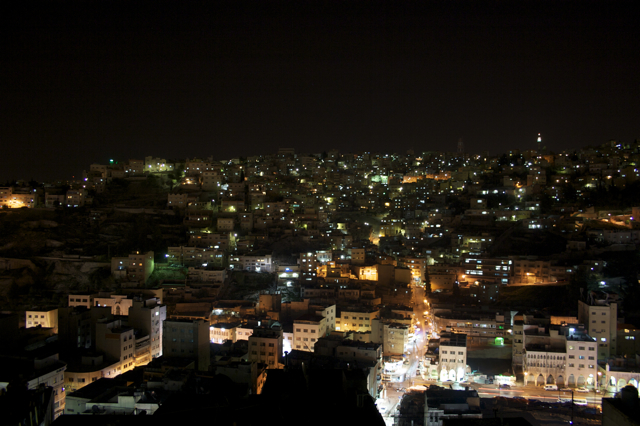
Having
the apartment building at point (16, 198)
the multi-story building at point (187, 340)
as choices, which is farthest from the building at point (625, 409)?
the apartment building at point (16, 198)

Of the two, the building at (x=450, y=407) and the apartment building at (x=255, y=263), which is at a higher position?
the apartment building at (x=255, y=263)

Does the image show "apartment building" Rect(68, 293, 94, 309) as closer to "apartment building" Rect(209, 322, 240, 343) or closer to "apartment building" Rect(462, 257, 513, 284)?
"apartment building" Rect(209, 322, 240, 343)

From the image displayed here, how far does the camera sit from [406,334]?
1395 cm

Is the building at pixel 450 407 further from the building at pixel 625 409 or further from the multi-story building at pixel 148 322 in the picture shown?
the multi-story building at pixel 148 322

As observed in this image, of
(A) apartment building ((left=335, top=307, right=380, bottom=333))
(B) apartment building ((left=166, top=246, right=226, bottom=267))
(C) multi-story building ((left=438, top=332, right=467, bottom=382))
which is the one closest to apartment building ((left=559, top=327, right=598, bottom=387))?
(C) multi-story building ((left=438, top=332, right=467, bottom=382))

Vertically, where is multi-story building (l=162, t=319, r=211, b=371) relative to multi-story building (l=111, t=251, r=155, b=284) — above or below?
below

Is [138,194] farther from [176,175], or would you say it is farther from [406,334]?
[406,334]

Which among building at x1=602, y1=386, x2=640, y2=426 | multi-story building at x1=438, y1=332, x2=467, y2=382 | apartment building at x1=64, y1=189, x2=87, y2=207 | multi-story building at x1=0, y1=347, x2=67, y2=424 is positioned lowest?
multi-story building at x1=438, y1=332, x2=467, y2=382

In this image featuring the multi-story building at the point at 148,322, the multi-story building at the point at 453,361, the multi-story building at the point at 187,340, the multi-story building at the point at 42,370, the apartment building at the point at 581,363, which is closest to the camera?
the multi-story building at the point at 42,370

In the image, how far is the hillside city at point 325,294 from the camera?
8.63m

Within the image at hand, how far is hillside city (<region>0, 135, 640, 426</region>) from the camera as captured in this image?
340 inches

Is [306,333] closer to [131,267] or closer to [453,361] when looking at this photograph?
[453,361]

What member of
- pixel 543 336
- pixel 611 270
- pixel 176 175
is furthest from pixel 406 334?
pixel 176 175

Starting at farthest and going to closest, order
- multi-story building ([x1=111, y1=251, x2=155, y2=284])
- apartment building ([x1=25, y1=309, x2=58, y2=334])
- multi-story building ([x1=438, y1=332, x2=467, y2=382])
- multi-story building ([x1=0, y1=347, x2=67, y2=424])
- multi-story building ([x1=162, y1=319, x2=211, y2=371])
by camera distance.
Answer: multi-story building ([x1=111, y1=251, x2=155, y2=284]) → apartment building ([x1=25, y1=309, x2=58, y2=334]) → multi-story building ([x1=438, y1=332, x2=467, y2=382]) → multi-story building ([x1=162, y1=319, x2=211, y2=371]) → multi-story building ([x1=0, y1=347, x2=67, y2=424])
